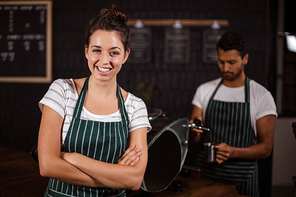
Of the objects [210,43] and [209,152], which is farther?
[210,43]

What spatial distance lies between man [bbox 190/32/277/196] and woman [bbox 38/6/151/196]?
73 centimetres

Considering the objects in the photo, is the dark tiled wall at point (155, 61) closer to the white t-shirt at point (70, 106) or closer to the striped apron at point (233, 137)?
the striped apron at point (233, 137)

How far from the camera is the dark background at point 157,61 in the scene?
133 inches

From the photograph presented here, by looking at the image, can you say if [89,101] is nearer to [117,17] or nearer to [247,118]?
[117,17]

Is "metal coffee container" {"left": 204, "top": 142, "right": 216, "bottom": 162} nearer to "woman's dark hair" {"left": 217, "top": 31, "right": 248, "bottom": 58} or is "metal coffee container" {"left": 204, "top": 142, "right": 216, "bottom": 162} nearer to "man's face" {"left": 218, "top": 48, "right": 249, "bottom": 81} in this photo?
"man's face" {"left": 218, "top": 48, "right": 249, "bottom": 81}

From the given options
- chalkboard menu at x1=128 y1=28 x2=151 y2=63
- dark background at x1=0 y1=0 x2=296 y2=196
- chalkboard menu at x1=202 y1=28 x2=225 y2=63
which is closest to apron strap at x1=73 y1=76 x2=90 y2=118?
dark background at x1=0 y1=0 x2=296 y2=196

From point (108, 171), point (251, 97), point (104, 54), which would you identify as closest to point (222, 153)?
point (251, 97)

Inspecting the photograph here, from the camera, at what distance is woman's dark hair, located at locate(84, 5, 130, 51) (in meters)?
1.16

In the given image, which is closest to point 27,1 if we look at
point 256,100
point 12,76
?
point 12,76

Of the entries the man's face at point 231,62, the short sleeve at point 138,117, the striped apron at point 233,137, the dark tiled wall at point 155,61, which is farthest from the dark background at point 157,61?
the short sleeve at point 138,117

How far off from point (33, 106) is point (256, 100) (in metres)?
2.90

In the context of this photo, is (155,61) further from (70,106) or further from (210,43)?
(70,106)

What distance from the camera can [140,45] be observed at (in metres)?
3.46

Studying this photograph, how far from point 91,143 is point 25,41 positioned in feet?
9.97
